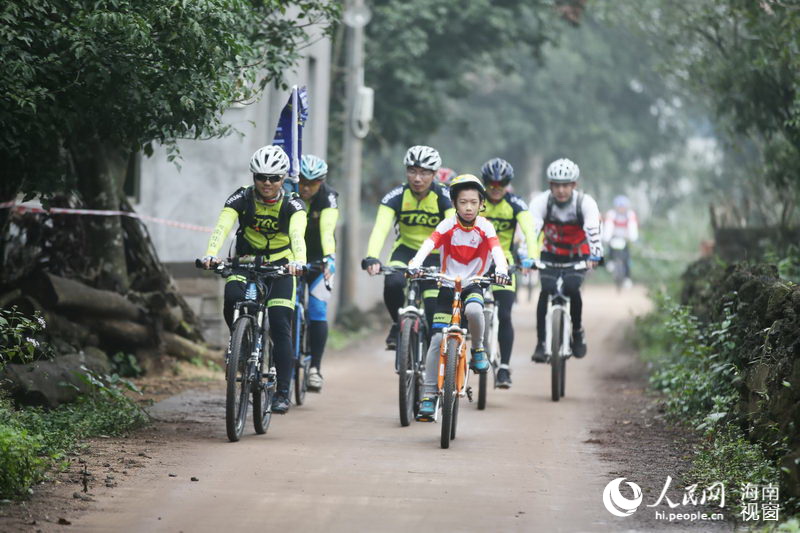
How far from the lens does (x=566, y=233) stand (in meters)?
13.5

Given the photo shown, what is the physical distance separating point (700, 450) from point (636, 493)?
63.0 inches

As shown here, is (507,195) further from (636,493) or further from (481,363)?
(636,493)

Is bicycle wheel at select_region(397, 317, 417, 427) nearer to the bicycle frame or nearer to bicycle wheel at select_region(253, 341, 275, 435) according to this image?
bicycle wheel at select_region(253, 341, 275, 435)

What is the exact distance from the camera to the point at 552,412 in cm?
1246

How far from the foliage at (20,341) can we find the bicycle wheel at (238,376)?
1.42 metres

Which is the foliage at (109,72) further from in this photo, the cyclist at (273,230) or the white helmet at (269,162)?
the cyclist at (273,230)

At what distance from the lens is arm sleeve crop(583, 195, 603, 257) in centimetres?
1295

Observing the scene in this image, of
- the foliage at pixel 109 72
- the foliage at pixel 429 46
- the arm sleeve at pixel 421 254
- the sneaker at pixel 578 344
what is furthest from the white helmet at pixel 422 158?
the foliage at pixel 429 46

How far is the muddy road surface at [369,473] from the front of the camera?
24.2 feet

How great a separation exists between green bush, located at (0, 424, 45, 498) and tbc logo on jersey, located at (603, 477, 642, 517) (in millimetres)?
3373

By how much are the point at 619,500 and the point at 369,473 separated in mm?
1683

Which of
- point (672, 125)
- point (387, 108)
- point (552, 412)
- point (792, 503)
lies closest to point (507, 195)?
point (552, 412)

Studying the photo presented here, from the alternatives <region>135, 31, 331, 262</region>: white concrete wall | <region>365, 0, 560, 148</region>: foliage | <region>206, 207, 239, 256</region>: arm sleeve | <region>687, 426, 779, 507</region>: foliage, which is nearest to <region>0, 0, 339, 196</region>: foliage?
<region>206, 207, 239, 256</region>: arm sleeve

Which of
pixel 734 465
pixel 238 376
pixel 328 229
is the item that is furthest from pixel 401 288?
pixel 734 465
